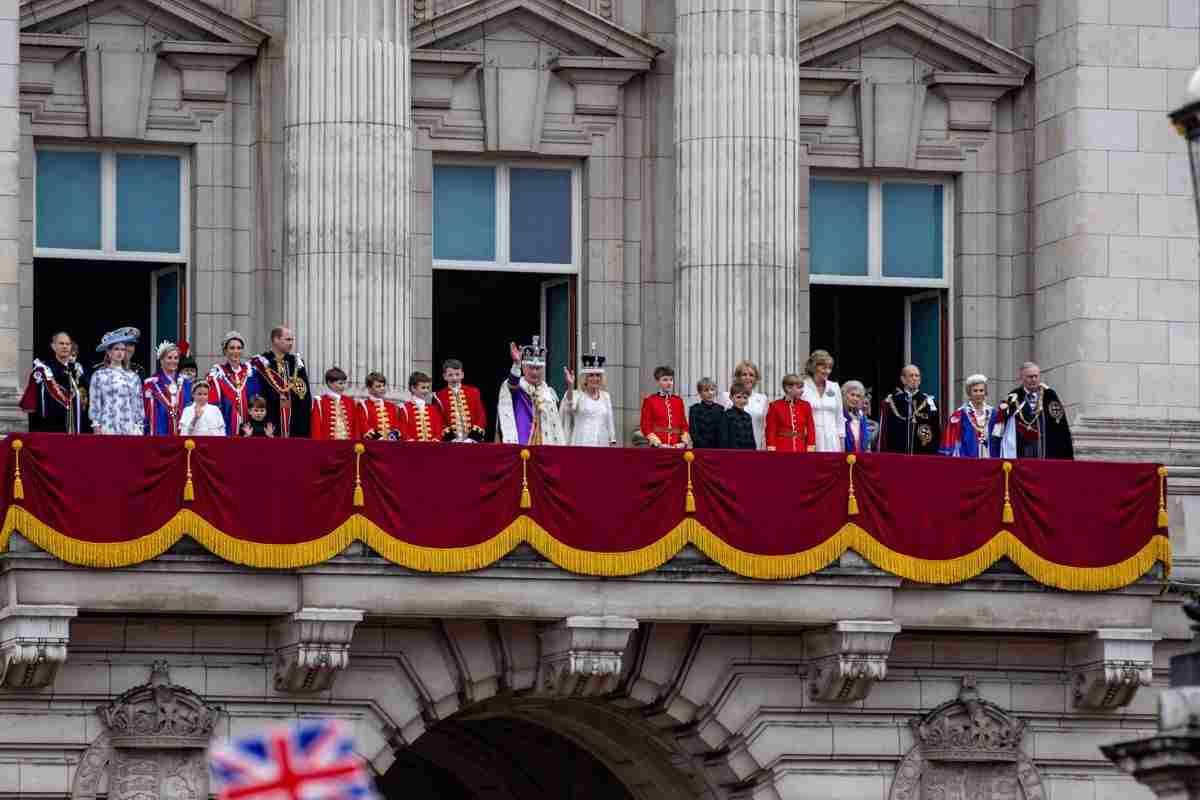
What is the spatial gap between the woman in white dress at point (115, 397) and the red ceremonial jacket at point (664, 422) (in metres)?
5.87

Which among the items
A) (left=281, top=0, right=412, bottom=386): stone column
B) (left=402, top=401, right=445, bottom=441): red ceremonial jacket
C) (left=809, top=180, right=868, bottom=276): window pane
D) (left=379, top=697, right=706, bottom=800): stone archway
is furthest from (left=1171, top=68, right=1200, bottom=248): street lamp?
(left=809, top=180, right=868, bottom=276): window pane

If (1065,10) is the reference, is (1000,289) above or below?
below

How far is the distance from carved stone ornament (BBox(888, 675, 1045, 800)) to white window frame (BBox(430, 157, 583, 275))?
25.1ft

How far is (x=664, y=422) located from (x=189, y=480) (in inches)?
233

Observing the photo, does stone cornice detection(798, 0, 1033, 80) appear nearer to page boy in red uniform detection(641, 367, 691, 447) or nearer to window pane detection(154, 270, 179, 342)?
page boy in red uniform detection(641, 367, 691, 447)

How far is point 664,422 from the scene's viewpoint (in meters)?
36.3

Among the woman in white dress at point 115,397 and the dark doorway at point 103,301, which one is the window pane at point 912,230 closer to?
the dark doorway at point 103,301

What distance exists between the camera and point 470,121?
4019cm

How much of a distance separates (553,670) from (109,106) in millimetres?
9142

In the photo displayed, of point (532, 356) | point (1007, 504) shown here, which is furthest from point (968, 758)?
point (532, 356)

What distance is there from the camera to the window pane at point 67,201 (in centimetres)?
3872

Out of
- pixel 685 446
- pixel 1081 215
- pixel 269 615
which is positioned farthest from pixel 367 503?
pixel 1081 215

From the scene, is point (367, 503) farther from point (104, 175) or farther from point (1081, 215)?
point (1081, 215)

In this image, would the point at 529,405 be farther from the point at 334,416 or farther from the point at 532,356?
the point at 334,416
